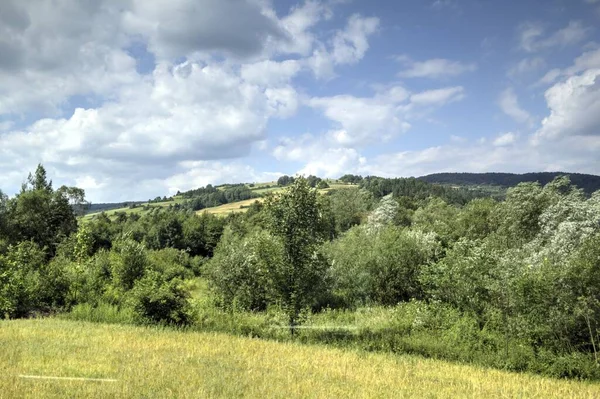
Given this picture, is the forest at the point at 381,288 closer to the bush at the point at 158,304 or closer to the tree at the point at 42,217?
the bush at the point at 158,304

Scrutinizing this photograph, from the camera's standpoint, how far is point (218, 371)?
14.0 metres

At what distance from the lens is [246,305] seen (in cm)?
3931

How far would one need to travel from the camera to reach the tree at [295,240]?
2402 cm

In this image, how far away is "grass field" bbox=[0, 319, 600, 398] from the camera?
467 inches

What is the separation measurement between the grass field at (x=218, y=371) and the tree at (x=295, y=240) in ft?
12.6

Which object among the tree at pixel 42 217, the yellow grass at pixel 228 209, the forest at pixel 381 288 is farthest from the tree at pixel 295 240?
the yellow grass at pixel 228 209

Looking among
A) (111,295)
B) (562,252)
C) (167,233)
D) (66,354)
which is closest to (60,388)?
(66,354)

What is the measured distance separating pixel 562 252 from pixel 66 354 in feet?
101

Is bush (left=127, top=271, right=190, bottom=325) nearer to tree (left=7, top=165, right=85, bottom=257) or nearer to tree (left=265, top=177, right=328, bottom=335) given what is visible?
tree (left=265, top=177, right=328, bottom=335)

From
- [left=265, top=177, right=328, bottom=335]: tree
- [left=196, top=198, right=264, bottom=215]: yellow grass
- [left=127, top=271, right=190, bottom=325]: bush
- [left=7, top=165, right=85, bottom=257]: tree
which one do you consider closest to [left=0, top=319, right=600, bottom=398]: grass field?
[left=127, top=271, right=190, bottom=325]: bush

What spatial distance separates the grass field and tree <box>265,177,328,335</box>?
385 cm

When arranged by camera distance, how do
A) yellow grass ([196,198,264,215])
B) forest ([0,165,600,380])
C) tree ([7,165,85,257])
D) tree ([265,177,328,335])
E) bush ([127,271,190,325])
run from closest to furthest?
1. forest ([0,165,600,380])
2. tree ([265,177,328,335])
3. bush ([127,271,190,325])
4. tree ([7,165,85,257])
5. yellow grass ([196,198,264,215])

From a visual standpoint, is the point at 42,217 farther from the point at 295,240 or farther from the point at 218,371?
the point at 218,371

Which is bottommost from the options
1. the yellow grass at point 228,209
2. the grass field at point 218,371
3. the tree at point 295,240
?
the grass field at point 218,371
